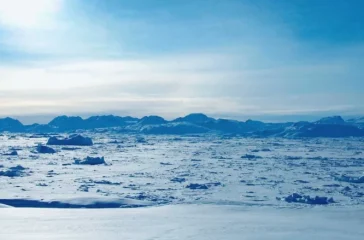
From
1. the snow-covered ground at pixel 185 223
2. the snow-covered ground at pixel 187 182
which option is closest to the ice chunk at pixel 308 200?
the snow-covered ground at pixel 187 182

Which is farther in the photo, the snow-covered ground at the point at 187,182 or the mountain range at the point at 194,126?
the mountain range at the point at 194,126

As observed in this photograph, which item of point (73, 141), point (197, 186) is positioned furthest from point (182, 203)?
point (73, 141)

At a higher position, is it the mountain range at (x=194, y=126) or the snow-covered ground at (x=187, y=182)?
the mountain range at (x=194, y=126)

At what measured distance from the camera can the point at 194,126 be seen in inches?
3647

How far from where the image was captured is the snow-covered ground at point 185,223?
361 inches

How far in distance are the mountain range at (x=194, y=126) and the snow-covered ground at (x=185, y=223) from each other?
201 feet

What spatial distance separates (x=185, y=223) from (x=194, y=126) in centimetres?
8226

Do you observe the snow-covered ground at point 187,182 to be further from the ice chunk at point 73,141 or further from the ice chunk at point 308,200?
the ice chunk at point 73,141

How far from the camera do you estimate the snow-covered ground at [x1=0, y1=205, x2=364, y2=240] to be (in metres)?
9.16

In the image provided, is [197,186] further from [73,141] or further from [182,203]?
[73,141]

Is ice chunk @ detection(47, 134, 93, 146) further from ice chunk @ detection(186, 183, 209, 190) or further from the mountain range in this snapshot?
the mountain range

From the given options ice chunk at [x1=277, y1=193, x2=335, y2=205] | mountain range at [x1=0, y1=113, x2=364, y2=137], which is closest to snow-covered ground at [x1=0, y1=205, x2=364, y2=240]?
ice chunk at [x1=277, y1=193, x2=335, y2=205]

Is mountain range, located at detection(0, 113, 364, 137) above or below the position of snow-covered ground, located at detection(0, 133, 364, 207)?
above

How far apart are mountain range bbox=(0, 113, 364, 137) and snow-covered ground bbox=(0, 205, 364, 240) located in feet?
201
